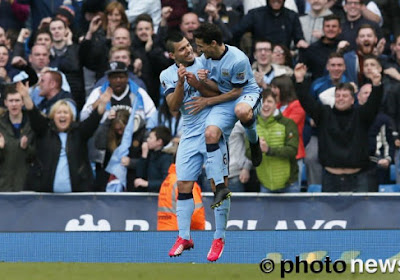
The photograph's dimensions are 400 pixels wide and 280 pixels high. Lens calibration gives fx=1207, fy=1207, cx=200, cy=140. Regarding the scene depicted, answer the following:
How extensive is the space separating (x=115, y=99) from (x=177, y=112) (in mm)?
1302

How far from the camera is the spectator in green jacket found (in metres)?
16.5

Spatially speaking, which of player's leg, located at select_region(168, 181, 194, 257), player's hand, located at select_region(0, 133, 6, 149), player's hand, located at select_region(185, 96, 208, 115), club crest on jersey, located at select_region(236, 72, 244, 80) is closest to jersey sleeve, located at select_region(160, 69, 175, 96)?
player's hand, located at select_region(185, 96, 208, 115)

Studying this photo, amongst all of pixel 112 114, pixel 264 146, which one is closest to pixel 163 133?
pixel 112 114

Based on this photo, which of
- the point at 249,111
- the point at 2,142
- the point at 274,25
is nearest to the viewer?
the point at 249,111

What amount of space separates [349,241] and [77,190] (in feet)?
16.1

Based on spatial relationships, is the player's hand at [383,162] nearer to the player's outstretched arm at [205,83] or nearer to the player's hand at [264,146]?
the player's hand at [264,146]

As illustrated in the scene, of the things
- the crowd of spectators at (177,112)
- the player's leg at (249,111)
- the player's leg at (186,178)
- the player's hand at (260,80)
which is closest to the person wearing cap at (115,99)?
the crowd of spectators at (177,112)

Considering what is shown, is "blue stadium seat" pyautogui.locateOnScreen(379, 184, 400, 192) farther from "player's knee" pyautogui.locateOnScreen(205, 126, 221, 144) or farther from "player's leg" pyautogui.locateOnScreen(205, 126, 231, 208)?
"player's knee" pyautogui.locateOnScreen(205, 126, 221, 144)

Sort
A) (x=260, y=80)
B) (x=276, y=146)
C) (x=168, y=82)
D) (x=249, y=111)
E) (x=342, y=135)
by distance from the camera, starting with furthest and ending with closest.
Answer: (x=260, y=80) → (x=342, y=135) → (x=276, y=146) → (x=168, y=82) → (x=249, y=111)

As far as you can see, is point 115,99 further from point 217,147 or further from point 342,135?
point 217,147

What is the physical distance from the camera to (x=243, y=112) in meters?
12.6

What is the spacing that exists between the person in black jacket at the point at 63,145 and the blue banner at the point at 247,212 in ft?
0.70

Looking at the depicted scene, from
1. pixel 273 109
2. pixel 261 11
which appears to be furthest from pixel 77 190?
pixel 261 11

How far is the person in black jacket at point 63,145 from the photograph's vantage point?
17.0 metres
